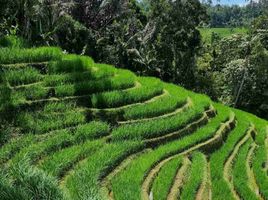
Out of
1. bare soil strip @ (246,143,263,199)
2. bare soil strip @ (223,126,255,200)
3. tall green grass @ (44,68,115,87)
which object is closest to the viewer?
bare soil strip @ (223,126,255,200)

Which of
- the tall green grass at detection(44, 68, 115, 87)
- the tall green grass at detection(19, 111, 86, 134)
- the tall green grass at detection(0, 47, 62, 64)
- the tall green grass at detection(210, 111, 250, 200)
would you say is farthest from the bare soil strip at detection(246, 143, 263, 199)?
the tall green grass at detection(0, 47, 62, 64)

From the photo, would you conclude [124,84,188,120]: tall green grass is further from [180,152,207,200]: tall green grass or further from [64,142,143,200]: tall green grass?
Result: [180,152,207,200]: tall green grass

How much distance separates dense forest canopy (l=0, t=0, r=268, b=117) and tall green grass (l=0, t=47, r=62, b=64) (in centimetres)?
57

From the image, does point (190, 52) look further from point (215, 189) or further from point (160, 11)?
point (215, 189)

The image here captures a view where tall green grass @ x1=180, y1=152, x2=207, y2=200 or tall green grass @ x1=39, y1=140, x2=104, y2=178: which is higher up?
tall green grass @ x1=39, y1=140, x2=104, y2=178

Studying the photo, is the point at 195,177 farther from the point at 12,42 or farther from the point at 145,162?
the point at 12,42

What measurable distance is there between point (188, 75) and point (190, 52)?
6.55ft

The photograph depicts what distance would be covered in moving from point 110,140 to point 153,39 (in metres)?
14.4

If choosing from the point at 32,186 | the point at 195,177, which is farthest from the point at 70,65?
the point at 32,186

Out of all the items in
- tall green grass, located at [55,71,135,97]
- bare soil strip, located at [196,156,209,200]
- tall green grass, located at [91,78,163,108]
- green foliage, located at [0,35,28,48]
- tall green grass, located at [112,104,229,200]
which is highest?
green foliage, located at [0,35,28,48]

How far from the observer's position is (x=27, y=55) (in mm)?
10609

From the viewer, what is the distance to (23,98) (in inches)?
376

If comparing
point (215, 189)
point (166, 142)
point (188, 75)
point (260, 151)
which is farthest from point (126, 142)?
point (188, 75)

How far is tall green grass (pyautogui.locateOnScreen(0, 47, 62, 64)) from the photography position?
10.3m
